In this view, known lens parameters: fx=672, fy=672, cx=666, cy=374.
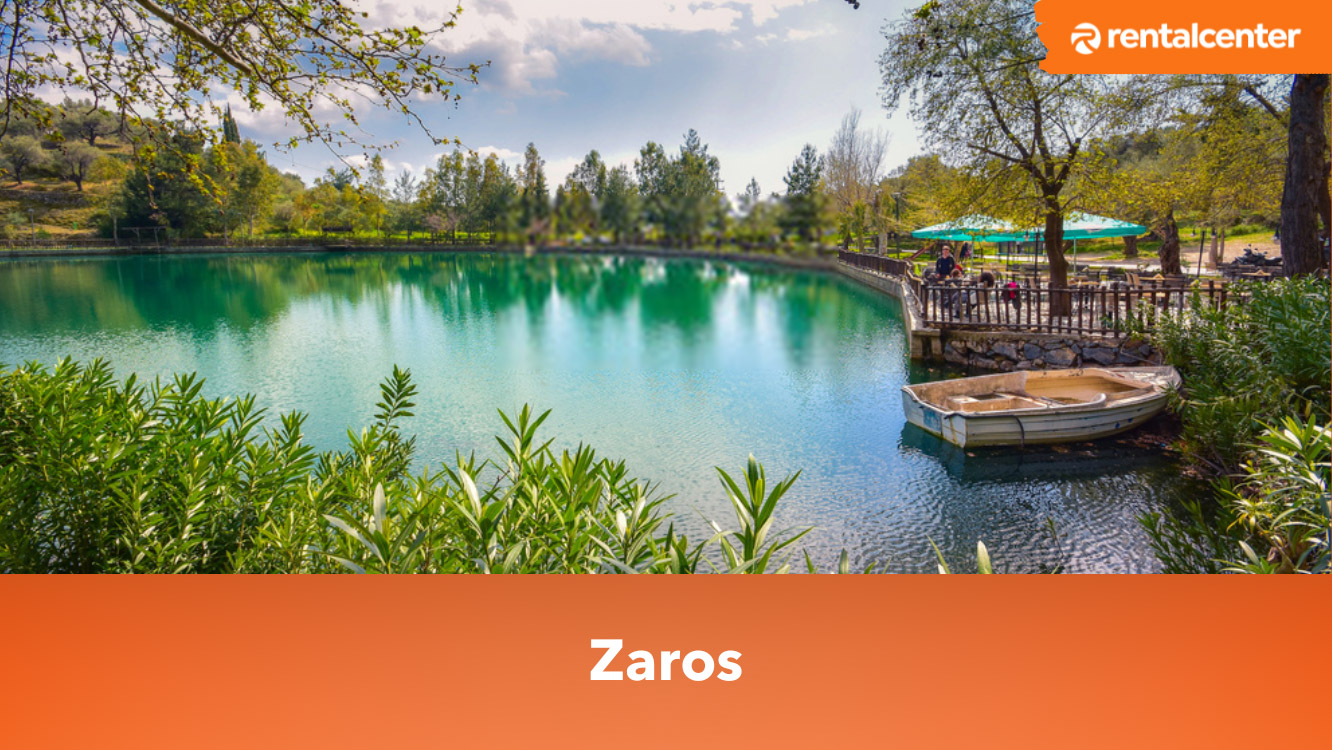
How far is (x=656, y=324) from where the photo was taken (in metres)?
4.27

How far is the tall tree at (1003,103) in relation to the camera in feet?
11.6

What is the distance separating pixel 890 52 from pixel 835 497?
8.29ft

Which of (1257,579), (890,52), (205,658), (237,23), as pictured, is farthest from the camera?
(890,52)

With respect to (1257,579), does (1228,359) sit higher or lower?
higher

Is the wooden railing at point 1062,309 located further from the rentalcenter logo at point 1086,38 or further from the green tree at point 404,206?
the green tree at point 404,206

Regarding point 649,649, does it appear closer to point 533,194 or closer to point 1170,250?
point 533,194

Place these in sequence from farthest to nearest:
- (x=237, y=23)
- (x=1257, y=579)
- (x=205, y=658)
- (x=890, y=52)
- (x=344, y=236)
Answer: (x=344, y=236) → (x=890, y=52) → (x=237, y=23) → (x=1257, y=579) → (x=205, y=658)

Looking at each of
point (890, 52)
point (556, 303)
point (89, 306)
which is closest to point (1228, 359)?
point (890, 52)

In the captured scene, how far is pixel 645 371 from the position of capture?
5.26m

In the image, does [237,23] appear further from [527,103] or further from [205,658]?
[205,658]

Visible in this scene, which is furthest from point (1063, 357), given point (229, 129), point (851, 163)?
point (229, 129)

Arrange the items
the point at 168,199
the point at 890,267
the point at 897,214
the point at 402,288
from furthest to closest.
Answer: the point at 890,267
the point at 897,214
the point at 402,288
the point at 168,199

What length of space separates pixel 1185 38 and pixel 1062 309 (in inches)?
265

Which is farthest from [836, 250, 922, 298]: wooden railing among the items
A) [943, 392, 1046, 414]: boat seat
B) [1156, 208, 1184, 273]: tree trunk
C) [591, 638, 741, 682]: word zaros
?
[1156, 208, 1184, 273]: tree trunk
